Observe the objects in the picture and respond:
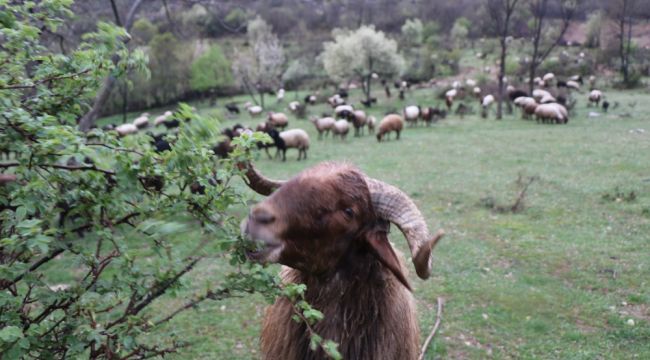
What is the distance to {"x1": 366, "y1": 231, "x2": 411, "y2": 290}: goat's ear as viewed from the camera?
285cm

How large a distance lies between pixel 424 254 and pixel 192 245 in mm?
1302

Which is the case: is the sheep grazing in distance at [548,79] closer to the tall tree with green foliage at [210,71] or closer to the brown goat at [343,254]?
the tall tree with green foliage at [210,71]

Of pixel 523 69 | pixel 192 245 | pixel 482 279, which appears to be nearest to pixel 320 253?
pixel 192 245

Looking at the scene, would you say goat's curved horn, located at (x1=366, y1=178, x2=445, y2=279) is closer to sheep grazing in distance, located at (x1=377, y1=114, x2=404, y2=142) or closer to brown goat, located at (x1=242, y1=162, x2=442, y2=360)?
brown goat, located at (x1=242, y1=162, x2=442, y2=360)

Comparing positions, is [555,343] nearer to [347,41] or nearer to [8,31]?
[8,31]

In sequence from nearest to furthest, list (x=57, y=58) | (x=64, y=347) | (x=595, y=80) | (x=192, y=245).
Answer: (x=64, y=347), (x=57, y=58), (x=192, y=245), (x=595, y=80)

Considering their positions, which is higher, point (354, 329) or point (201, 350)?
point (354, 329)

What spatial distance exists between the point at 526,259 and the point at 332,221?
7073 mm

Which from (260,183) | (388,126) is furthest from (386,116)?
(260,183)

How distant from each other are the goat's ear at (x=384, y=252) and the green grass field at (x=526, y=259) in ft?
3.64

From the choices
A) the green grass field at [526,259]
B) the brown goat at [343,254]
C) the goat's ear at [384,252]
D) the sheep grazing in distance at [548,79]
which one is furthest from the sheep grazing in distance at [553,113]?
the goat's ear at [384,252]

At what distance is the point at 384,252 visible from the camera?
292 cm

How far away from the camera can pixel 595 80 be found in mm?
42031

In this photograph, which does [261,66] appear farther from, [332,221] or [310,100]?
[332,221]
